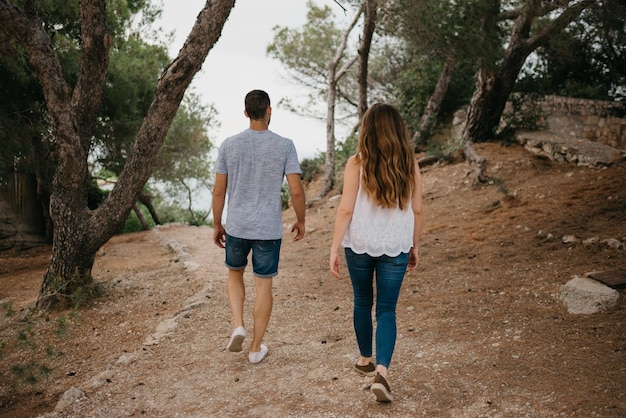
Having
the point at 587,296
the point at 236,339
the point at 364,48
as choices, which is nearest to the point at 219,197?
the point at 236,339

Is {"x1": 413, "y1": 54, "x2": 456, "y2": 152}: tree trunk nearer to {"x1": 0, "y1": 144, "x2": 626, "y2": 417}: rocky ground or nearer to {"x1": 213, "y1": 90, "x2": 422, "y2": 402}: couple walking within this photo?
{"x1": 0, "y1": 144, "x2": 626, "y2": 417}: rocky ground

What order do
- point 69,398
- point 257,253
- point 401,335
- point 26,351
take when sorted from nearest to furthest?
point 69,398, point 257,253, point 401,335, point 26,351

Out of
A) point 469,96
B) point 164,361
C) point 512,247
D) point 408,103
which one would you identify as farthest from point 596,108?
point 164,361

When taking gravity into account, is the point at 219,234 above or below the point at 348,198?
below

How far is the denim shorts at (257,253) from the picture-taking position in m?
4.01

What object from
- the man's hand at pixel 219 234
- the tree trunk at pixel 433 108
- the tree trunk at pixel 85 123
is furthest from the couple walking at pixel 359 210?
the tree trunk at pixel 433 108

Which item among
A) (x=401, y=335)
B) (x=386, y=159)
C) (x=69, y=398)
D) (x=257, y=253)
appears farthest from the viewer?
(x=401, y=335)

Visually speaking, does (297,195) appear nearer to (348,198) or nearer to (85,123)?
(348,198)

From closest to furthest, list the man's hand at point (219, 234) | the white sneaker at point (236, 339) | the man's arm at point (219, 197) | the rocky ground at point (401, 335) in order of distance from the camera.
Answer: the rocky ground at point (401, 335) < the man's arm at point (219, 197) < the white sneaker at point (236, 339) < the man's hand at point (219, 234)

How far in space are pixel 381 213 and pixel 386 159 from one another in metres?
0.34

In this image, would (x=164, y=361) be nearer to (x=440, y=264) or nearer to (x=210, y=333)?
(x=210, y=333)

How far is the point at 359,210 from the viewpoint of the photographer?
133 inches

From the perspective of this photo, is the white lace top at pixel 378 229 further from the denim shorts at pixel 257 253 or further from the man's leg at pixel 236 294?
the man's leg at pixel 236 294

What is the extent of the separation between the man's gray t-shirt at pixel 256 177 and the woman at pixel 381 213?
727 mm
